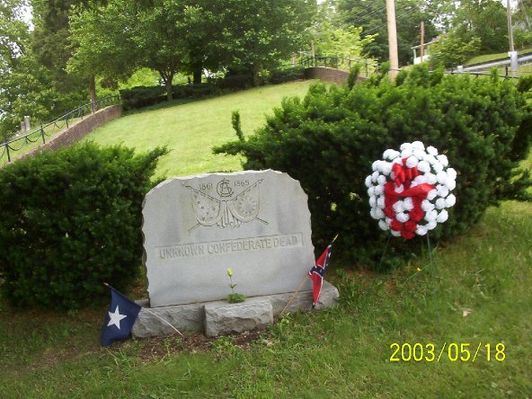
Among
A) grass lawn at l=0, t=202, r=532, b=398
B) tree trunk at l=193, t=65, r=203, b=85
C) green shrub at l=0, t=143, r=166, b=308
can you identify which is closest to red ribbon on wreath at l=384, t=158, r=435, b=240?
grass lawn at l=0, t=202, r=532, b=398

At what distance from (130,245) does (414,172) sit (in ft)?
8.51

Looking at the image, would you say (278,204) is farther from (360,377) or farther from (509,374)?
(509,374)

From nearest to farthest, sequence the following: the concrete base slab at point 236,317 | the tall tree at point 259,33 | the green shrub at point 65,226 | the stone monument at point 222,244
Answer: the concrete base slab at point 236,317, the stone monument at point 222,244, the green shrub at point 65,226, the tall tree at point 259,33

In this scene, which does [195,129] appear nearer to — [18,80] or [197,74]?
[197,74]

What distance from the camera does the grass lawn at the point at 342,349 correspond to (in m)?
3.71

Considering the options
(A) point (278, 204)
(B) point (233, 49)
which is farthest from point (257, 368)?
(B) point (233, 49)

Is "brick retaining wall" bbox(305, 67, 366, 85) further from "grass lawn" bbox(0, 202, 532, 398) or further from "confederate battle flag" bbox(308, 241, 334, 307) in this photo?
"confederate battle flag" bbox(308, 241, 334, 307)

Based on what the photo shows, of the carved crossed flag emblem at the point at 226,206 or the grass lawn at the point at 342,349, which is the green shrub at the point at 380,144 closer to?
the grass lawn at the point at 342,349

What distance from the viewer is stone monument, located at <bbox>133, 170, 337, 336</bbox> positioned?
4.52 meters

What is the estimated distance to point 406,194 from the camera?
426 centimetres

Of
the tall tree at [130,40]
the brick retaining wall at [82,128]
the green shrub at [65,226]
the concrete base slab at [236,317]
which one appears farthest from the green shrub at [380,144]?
the tall tree at [130,40]
